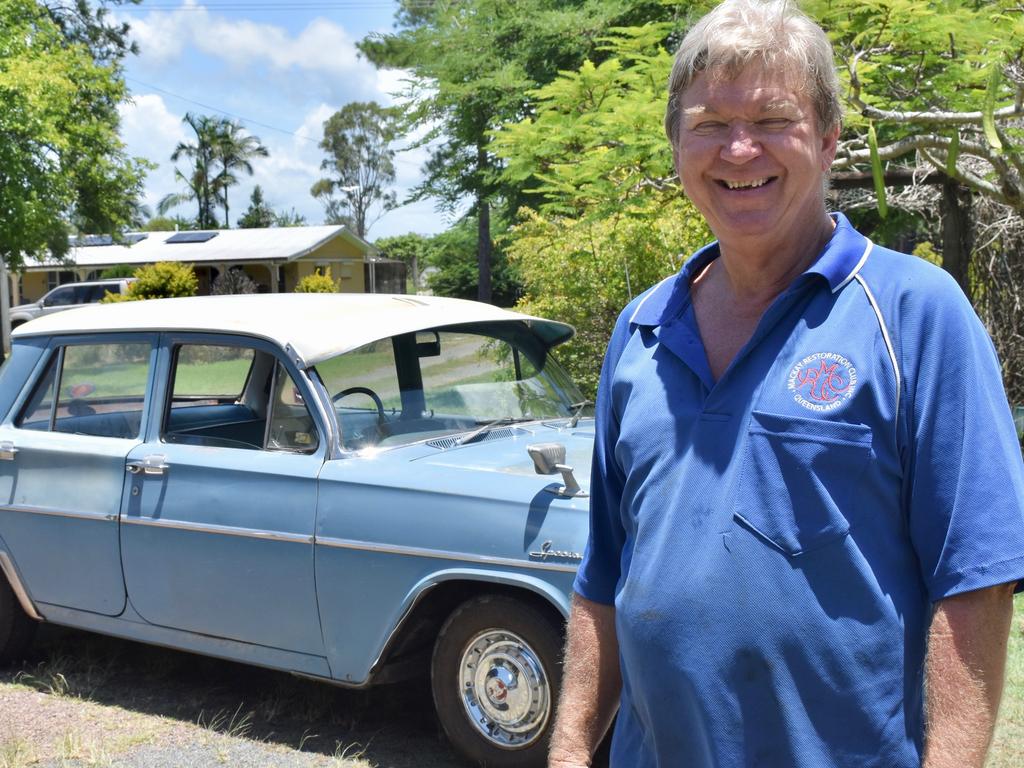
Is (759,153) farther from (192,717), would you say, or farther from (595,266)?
(595,266)

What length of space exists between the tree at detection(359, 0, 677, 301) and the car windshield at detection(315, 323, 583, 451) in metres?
9.19

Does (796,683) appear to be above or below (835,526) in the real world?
below

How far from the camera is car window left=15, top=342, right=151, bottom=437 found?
5152 mm

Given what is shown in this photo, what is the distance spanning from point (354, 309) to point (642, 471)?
129 inches

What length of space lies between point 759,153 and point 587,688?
40.2 inches

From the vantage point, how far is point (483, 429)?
470 cm

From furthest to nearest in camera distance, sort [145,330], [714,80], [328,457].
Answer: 1. [145,330]
2. [328,457]
3. [714,80]

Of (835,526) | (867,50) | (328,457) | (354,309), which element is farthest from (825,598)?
(867,50)

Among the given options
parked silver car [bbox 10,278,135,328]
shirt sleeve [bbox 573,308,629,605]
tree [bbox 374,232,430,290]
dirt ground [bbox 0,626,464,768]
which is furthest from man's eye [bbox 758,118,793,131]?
tree [bbox 374,232,430,290]

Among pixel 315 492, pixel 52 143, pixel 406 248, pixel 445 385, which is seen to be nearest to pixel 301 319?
pixel 445 385

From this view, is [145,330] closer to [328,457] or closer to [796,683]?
[328,457]

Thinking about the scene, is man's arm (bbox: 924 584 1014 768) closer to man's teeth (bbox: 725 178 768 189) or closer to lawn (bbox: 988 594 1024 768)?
man's teeth (bbox: 725 178 768 189)

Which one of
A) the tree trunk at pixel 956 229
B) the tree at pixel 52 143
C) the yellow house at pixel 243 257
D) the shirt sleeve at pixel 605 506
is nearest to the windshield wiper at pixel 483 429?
the shirt sleeve at pixel 605 506

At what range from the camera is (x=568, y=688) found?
6.78 ft
